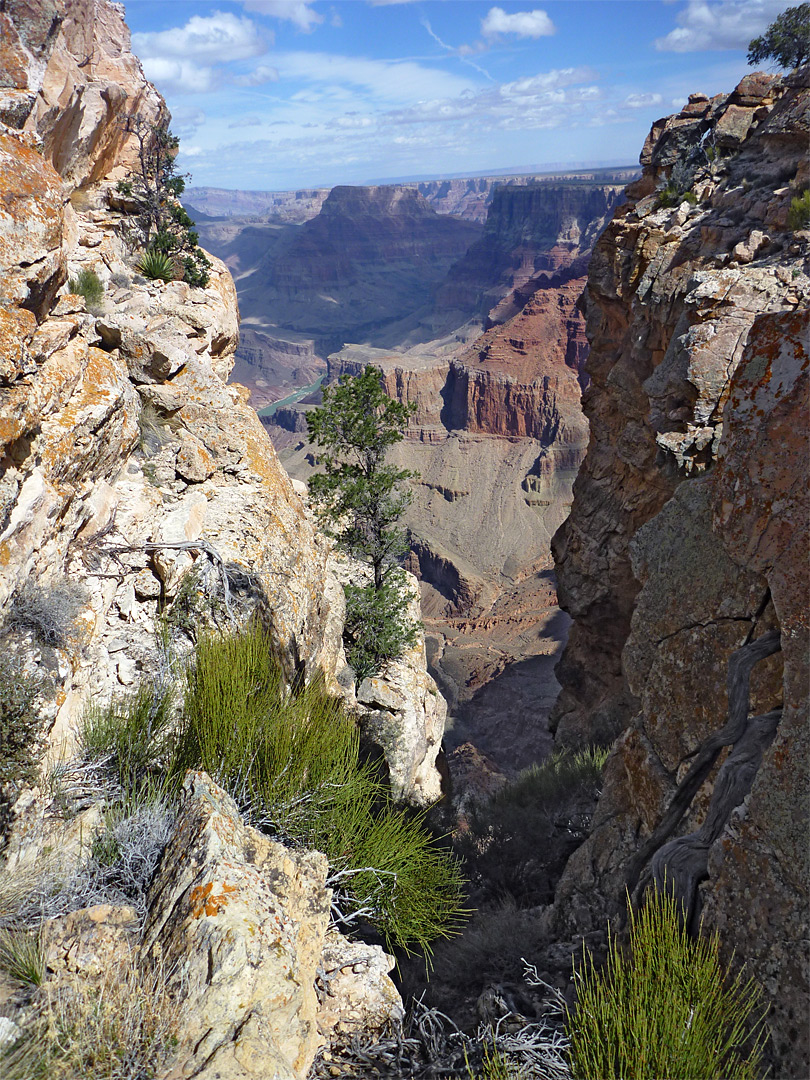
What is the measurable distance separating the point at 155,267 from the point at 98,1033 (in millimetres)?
14518

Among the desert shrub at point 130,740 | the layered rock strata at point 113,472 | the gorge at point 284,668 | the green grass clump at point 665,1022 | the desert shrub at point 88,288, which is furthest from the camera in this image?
the desert shrub at point 88,288

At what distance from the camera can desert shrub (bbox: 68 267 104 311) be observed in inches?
409

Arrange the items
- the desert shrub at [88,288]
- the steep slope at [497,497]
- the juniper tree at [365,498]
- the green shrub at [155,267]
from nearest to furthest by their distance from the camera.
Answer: the desert shrub at [88,288] < the juniper tree at [365,498] < the green shrub at [155,267] < the steep slope at [497,497]

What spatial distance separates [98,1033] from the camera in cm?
296

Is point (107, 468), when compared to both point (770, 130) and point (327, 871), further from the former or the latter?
point (770, 130)

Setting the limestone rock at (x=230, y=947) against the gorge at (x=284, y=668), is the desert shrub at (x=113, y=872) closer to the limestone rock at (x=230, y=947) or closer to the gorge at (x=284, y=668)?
the gorge at (x=284, y=668)

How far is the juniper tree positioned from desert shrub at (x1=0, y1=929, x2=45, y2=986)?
29.9ft

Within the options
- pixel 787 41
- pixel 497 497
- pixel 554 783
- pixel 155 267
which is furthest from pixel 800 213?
pixel 497 497

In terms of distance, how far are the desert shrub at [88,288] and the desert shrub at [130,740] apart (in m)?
7.60

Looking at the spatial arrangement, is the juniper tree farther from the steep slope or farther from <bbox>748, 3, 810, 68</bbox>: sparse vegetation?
<bbox>748, 3, 810, 68</bbox>: sparse vegetation

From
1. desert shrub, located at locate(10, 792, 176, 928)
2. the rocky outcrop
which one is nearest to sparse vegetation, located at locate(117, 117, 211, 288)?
the rocky outcrop

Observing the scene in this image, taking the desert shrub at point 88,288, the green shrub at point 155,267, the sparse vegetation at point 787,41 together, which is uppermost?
the sparse vegetation at point 787,41

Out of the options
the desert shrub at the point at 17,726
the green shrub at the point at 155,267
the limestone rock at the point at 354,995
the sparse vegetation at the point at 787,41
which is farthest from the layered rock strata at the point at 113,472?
the sparse vegetation at the point at 787,41

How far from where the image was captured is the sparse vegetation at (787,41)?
2823 centimetres
